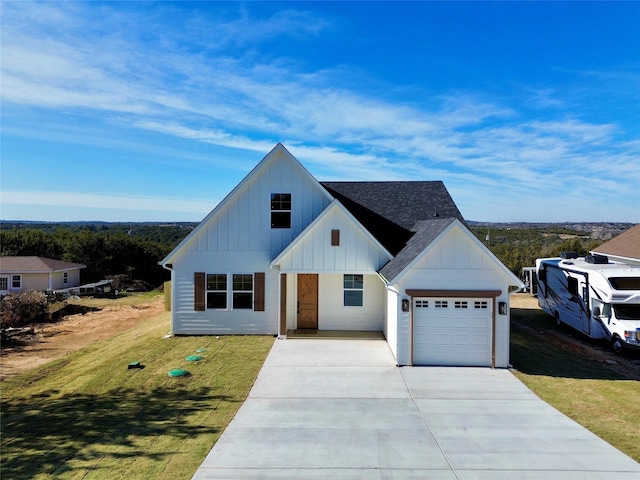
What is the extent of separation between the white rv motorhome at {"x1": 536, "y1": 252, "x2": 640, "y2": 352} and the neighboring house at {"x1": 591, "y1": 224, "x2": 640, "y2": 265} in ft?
19.7

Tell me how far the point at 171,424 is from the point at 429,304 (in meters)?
7.92

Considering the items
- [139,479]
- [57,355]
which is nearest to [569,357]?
[139,479]

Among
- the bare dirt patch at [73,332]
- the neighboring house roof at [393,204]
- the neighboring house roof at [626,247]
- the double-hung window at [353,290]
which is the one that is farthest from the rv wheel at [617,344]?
the bare dirt patch at [73,332]

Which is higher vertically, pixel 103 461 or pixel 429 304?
pixel 429 304

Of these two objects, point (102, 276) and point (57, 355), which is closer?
point (57, 355)

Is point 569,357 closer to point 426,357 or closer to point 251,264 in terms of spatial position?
point 426,357

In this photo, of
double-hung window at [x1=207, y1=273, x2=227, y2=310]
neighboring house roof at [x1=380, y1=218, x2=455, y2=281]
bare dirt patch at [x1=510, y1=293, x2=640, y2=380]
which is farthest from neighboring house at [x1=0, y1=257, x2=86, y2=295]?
bare dirt patch at [x1=510, y1=293, x2=640, y2=380]

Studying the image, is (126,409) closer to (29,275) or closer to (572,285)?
(572,285)

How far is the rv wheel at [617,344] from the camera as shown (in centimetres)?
1403

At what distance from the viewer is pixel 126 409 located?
9156 mm

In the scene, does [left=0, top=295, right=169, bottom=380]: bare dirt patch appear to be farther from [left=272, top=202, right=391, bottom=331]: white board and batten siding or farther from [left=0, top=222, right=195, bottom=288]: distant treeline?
[left=0, top=222, right=195, bottom=288]: distant treeline

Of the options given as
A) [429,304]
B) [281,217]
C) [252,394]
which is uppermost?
[281,217]

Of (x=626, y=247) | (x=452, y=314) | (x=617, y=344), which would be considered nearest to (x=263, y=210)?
(x=452, y=314)

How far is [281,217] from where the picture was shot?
15953 mm
